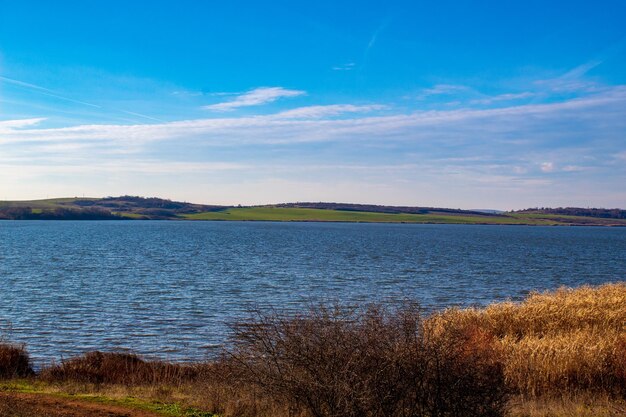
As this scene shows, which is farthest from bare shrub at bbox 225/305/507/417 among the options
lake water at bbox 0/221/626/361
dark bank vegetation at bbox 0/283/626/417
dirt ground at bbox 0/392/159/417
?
lake water at bbox 0/221/626/361

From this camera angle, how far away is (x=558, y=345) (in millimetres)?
17156

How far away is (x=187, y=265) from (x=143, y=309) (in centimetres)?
2668

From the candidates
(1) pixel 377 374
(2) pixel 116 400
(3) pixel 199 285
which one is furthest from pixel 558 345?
(3) pixel 199 285

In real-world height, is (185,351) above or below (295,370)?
below

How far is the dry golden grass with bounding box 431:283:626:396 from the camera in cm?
1616

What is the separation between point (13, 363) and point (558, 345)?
16046 millimetres

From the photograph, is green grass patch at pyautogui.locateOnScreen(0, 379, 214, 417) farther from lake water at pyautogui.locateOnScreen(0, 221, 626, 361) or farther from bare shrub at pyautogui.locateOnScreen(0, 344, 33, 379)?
lake water at pyautogui.locateOnScreen(0, 221, 626, 361)

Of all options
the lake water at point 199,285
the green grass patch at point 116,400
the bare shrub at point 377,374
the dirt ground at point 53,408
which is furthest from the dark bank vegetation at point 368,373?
the lake water at point 199,285

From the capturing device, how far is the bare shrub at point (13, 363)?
17.5m

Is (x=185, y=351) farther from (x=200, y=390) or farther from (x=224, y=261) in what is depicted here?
(x=224, y=261)

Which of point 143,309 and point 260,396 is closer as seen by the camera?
point 260,396

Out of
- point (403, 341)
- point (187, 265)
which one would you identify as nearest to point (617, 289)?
point (403, 341)

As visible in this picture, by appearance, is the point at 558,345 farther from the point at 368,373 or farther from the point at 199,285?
the point at 199,285

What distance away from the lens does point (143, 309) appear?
32.9m
